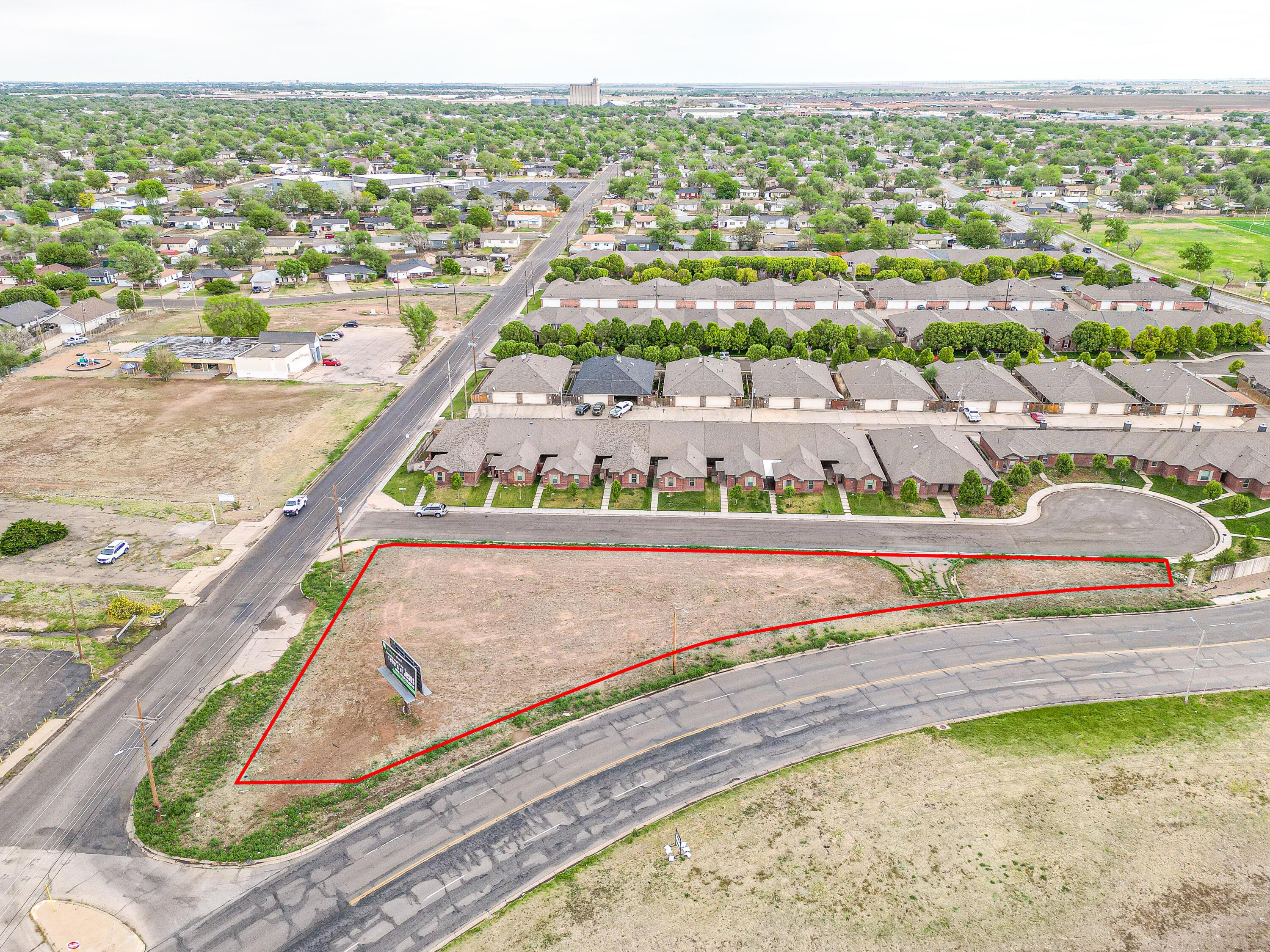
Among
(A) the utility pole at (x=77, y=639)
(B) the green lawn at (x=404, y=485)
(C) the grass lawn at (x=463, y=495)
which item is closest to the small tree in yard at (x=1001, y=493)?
(C) the grass lawn at (x=463, y=495)

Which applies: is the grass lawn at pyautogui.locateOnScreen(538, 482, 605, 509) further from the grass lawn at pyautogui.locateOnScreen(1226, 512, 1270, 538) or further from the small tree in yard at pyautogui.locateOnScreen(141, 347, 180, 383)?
the small tree in yard at pyautogui.locateOnScreen(141, 347, 180, 383)

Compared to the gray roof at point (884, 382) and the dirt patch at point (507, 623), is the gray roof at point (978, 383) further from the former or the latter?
the dirt patch at point (507, 623)

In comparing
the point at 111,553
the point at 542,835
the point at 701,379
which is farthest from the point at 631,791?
the point at 701,379

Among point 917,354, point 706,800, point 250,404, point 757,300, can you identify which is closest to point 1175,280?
point 917,354

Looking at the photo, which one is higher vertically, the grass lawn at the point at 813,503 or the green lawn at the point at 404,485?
the green lawn at the point at 404,485

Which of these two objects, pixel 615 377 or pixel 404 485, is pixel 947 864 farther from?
pixel 615 377

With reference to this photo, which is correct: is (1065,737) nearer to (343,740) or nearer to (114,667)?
(343,740)

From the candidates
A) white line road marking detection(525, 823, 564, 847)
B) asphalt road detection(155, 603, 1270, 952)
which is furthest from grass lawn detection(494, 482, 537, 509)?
white line road marking detection(525, 823, 564, 847)
